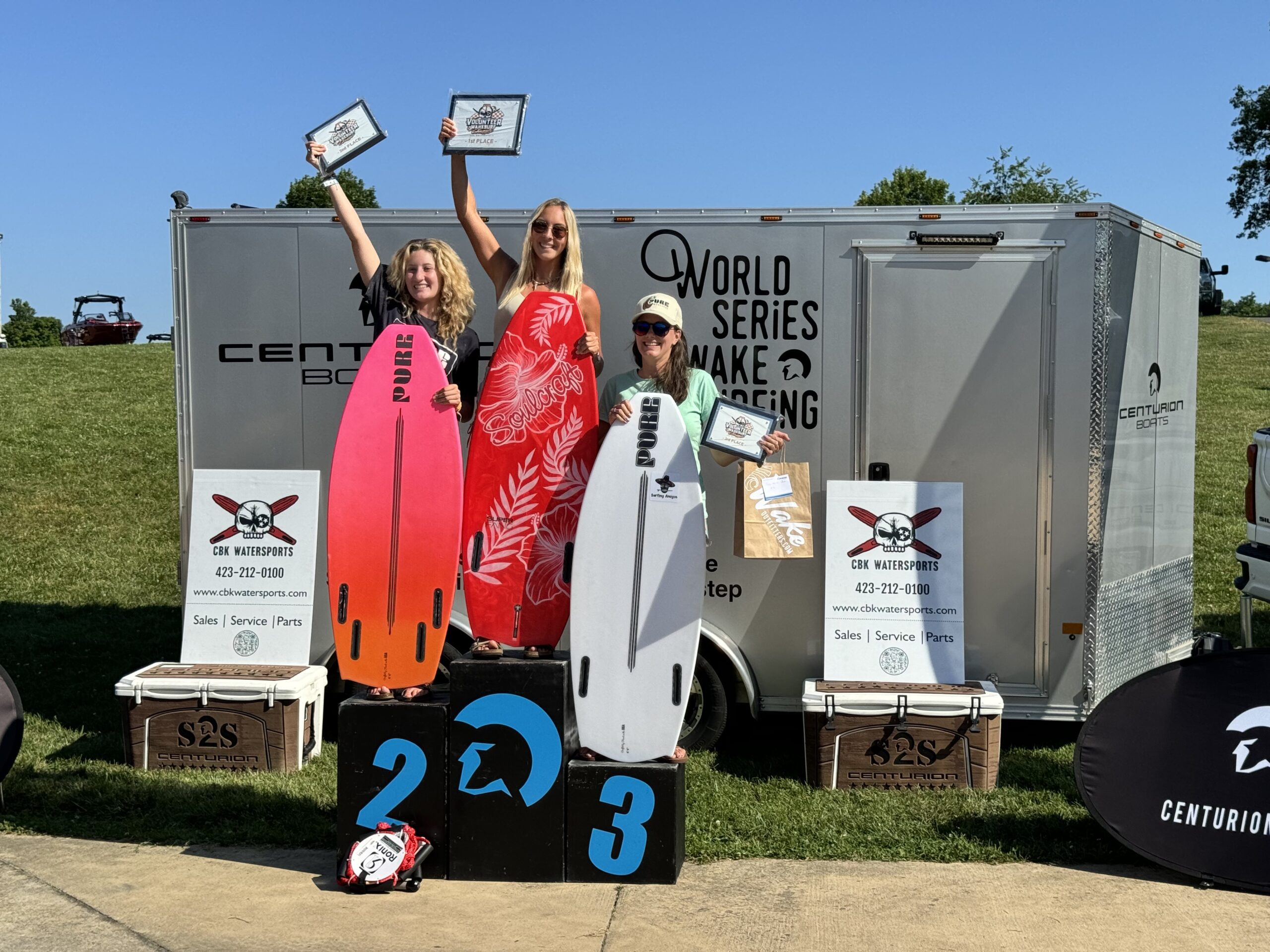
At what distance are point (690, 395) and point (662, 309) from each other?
36 centimetres

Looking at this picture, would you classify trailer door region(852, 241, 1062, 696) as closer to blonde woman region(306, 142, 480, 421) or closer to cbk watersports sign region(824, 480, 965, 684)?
cbk watersports sign region(824, 480, 965, 684)

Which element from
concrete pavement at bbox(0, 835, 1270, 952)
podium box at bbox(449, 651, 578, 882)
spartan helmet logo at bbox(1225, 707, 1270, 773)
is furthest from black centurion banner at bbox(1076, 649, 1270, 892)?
podium box at bbox(449, 651, 578, 882)

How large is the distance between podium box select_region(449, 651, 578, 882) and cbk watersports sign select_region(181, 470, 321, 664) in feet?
5.14

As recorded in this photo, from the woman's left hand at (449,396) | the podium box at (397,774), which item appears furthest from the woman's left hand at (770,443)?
the podium box at (397,774)

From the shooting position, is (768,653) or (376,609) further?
(768,653)

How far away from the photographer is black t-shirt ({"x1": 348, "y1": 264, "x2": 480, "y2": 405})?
4348 millimetres

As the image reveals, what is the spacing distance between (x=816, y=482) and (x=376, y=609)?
1935mm

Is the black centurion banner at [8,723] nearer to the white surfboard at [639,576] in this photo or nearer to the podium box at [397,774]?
the podium box at [397,774]

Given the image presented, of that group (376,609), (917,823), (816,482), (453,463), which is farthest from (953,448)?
(376,609)

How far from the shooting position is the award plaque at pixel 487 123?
4016 millimetres

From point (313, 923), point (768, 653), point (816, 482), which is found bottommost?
point (313, 923)

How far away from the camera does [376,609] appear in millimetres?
4215

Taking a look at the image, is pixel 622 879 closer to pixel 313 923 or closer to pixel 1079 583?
pixel 313 923

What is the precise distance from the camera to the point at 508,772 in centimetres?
385
